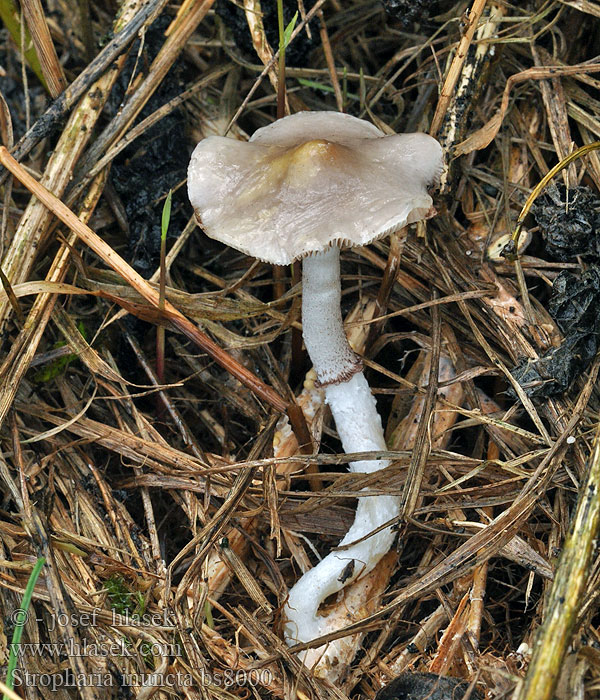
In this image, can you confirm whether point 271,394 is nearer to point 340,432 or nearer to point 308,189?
point 340,432

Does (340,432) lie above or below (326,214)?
below

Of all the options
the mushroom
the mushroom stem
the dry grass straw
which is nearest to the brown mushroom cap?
the mushroom

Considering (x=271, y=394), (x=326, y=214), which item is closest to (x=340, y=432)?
(x=271, y=394)

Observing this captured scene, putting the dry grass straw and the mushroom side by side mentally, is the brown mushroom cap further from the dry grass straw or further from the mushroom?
the dry grass straw

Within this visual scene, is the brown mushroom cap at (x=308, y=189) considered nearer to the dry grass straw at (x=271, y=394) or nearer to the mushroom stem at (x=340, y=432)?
the mushroom stem at (x=340, y=432)

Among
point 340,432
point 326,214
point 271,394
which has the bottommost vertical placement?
point 340,432

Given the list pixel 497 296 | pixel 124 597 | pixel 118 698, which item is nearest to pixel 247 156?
pixel 497 296

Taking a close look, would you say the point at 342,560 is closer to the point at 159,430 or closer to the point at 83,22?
the point at 159,430

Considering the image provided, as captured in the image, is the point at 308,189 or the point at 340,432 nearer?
the point at 308,189
